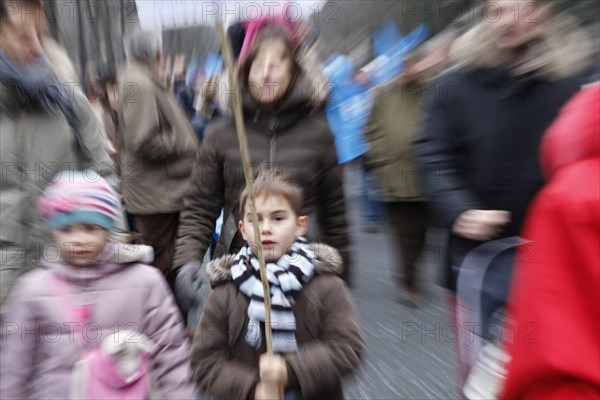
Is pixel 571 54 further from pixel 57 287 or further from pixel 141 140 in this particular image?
pixel 141 140

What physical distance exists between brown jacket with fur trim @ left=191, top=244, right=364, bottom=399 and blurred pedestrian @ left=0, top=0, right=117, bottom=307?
0.98 meters

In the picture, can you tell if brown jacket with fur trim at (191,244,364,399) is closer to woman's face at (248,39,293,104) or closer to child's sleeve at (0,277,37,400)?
child's sleeve at (0,277,37,400)

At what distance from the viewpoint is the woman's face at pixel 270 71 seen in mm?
2525

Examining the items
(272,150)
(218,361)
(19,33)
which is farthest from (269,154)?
(19,33)

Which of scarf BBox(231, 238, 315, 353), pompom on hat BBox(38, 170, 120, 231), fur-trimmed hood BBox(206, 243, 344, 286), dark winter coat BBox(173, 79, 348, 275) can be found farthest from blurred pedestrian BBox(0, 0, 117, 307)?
scarf BBox(231, 238, 315, 353)

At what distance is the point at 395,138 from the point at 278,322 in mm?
3310

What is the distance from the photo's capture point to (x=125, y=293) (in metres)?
2.17

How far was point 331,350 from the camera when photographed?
207 centimetres

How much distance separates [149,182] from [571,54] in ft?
7.71

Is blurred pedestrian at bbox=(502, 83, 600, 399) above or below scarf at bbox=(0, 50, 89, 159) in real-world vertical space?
below

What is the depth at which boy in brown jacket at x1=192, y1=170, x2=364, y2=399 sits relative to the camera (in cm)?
204

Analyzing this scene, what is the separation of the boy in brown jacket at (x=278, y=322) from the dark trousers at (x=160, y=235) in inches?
70.7

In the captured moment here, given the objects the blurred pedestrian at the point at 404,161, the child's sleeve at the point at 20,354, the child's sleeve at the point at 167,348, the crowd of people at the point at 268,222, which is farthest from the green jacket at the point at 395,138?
the child's sleeve at the point at 20,354

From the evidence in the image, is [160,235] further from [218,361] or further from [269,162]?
[218,361]
